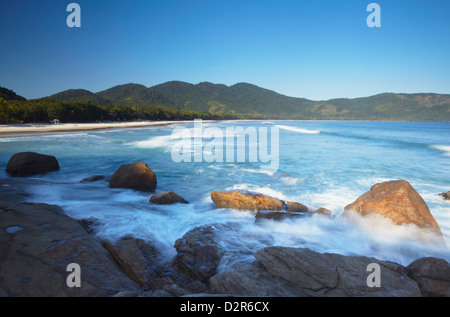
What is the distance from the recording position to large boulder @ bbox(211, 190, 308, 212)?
7.52 meters

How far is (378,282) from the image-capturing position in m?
3.37

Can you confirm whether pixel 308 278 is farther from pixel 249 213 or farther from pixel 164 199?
pixel 164 199

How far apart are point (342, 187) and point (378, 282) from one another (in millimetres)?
9270

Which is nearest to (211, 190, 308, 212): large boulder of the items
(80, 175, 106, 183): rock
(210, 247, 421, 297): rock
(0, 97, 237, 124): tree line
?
(210, 247, 421, 297): rock

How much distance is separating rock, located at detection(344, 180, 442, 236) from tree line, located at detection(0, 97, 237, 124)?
56176 millimetres

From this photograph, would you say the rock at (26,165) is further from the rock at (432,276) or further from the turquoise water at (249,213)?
the rock at (432,276)

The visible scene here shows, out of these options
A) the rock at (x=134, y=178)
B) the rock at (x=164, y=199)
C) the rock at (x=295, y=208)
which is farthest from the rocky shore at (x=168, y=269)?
the rock at (x=134, y=178)

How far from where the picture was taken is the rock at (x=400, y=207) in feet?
19.5

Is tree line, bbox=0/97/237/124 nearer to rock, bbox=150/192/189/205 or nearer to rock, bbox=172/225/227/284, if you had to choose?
rock, bbox=150/192/189/205

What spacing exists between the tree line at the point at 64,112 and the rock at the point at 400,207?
56176 millimetres

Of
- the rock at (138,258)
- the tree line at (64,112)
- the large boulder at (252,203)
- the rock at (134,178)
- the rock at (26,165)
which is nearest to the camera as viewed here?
the rock at (138,258)

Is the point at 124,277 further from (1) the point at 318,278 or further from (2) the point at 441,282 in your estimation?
(2) the point at 441,282

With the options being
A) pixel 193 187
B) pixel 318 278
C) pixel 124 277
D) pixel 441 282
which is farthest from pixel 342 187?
pixel 124 277

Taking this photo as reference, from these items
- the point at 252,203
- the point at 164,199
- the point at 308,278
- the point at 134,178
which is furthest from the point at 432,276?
the point at 134,178
